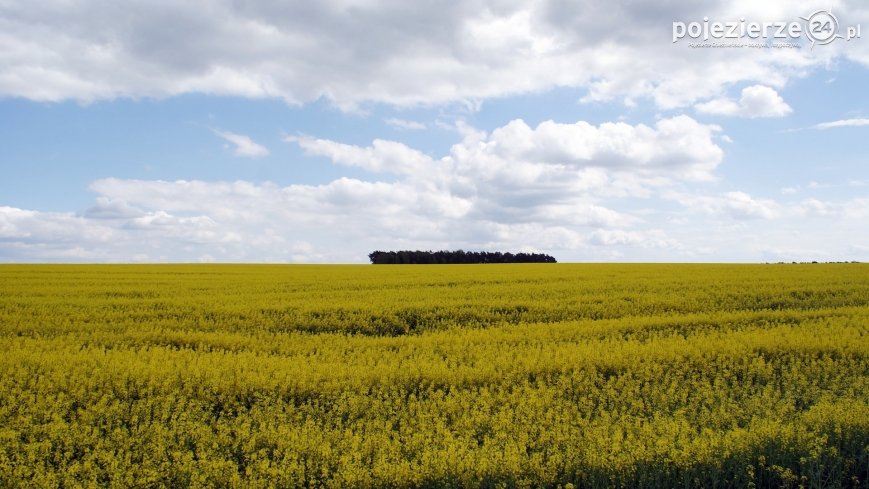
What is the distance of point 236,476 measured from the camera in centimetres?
603

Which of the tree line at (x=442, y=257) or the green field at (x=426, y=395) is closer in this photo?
the green field at (x=426, y=395)

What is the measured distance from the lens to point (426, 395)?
31.7 ft

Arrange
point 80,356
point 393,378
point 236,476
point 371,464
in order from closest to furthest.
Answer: point 236,476, point 371,464, point 393,378, point 80,356

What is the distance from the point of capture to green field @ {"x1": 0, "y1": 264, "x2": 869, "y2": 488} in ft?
21.1

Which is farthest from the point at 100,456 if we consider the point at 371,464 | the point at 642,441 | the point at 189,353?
the point at 642,441

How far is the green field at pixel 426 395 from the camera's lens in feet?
21.1

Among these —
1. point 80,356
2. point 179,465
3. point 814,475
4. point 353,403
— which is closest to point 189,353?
point 80,356

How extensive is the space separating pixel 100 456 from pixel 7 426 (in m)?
2.00

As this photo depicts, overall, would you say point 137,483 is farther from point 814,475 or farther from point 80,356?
point 814,475

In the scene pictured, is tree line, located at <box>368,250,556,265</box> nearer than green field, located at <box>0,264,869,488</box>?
No

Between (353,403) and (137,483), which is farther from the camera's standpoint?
(353,403)

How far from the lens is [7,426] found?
7832 millimetres

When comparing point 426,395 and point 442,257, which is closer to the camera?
point 426,395

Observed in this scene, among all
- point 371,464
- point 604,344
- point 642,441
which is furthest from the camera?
point 604,344
